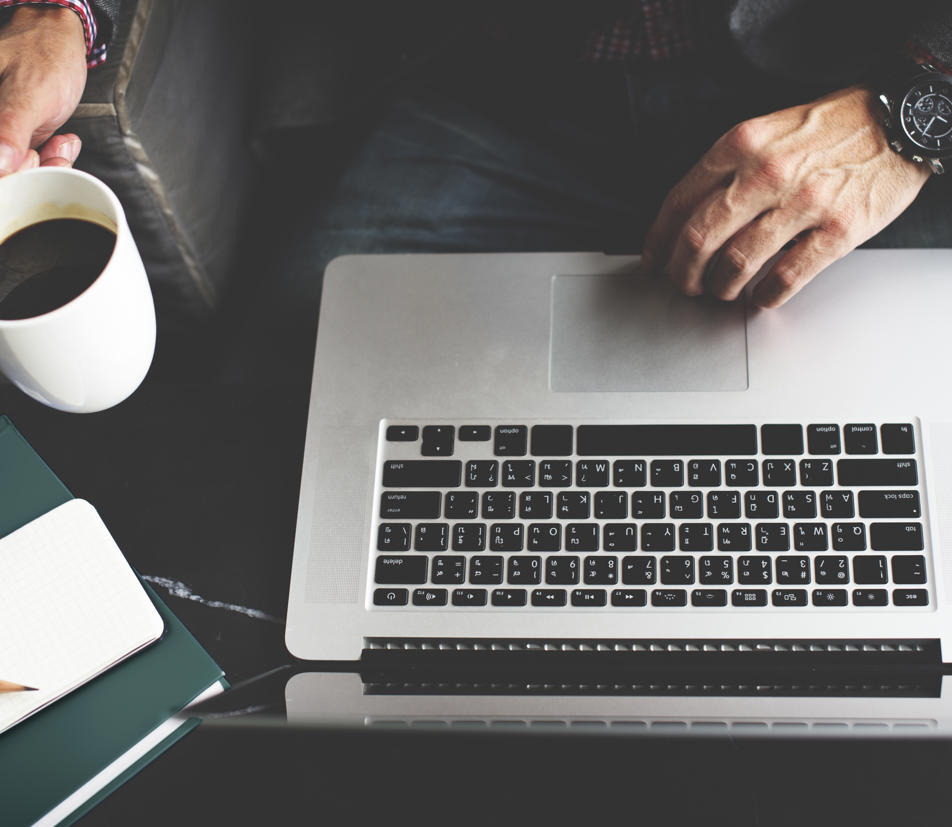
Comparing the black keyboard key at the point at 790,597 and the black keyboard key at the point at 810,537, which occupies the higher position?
the black keyboard key at the point at 810,537

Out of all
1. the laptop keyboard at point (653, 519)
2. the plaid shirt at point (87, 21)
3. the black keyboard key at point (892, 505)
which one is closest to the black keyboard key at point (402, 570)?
the laptop keyboard at point (653, 519)

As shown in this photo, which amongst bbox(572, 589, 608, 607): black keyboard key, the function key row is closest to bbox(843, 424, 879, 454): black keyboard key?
the function key row

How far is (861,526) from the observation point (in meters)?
0.57

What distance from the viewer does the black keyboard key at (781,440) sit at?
1.94 feet

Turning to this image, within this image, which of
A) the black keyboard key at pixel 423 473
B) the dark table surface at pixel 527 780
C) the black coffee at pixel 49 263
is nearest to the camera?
the dark table surface at pixel 527 780

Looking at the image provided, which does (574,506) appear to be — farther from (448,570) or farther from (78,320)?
(78,320)

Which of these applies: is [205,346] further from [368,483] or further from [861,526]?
[861,526]

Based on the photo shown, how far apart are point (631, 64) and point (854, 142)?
0.86 ft

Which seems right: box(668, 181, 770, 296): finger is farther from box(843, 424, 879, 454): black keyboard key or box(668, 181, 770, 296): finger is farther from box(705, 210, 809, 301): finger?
box(843, 424, 879, 454): black keyboard key

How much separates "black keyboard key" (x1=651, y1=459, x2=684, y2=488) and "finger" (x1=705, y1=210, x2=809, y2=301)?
14 cm

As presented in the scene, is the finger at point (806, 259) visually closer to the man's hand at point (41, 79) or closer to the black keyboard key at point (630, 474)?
the black keyboard key at point (630, 474)

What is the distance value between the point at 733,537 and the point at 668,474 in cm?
6

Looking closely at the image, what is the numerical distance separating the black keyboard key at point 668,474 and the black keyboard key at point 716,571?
0.06m

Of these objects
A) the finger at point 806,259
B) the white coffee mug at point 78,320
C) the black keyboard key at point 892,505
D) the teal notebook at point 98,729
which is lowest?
the teal notebook at point 98,729
